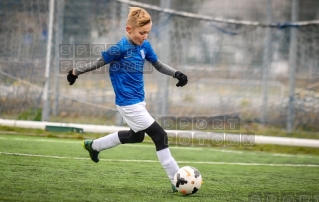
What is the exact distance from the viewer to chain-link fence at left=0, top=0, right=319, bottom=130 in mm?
11453

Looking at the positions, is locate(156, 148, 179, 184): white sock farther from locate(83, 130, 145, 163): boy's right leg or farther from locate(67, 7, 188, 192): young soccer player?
locate(83, 130, 145, 163): boy's right leg

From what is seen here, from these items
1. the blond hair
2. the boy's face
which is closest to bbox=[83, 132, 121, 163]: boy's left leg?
the boy's face

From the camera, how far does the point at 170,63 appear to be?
1166 cm

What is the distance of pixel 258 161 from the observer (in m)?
8.79

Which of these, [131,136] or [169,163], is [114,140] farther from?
[169,163]

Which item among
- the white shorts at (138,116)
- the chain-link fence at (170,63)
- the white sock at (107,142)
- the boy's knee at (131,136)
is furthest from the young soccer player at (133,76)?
the chain-link fence at (170,63)

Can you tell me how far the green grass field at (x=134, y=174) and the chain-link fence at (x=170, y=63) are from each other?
173 cm

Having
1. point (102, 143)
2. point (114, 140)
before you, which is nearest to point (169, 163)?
Result: point (114, 140)

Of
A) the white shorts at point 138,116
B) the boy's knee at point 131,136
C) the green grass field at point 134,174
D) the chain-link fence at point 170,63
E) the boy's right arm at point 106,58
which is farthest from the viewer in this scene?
the chain-link fence at point 170,63

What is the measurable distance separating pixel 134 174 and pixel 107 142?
606mm

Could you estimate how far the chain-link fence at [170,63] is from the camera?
11.5m

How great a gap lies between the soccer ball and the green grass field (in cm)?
8

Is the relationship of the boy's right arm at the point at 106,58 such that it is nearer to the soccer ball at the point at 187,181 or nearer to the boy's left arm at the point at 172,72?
the boy's left arm at the point at 172,72

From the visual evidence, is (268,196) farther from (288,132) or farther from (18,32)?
(18,32)
